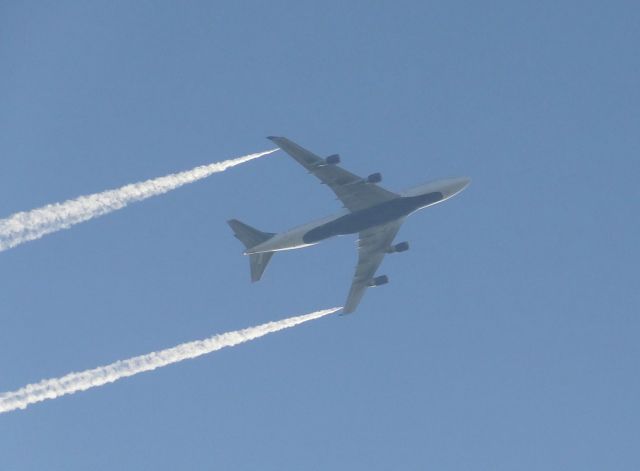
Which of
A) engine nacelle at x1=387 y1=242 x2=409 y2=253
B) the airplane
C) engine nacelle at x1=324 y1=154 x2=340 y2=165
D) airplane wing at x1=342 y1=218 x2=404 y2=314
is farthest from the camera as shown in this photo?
airplane wing at x1=342 y1=218 x2=404 y2=314

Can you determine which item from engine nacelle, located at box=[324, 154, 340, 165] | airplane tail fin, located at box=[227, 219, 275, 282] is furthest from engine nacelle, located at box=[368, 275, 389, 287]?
engine nacelle, located at box=[324, 154, 340, 165]

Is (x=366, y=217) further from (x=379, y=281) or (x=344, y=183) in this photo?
(x=379, y=281)

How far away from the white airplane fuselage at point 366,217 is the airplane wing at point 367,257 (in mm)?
7021

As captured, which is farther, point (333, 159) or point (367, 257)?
point (367, 257)

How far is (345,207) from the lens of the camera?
108062 millimetres

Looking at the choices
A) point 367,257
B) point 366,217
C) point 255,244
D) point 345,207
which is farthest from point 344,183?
point 367,257

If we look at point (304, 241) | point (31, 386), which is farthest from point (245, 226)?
point (31, 386)

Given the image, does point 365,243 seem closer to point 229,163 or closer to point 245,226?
point 245,226

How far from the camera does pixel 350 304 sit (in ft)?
391

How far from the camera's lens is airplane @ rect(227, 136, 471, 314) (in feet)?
343

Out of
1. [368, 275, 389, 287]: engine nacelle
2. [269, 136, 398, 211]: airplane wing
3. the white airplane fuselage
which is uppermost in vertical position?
[269, 136, 398, 211]: airplane wing

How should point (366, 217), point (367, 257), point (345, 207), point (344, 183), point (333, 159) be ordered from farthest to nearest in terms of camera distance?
point (367, 257), point (345, 207), point (366, 217), point (344, 183), point (333, 159)

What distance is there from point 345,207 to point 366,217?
2.75 metres

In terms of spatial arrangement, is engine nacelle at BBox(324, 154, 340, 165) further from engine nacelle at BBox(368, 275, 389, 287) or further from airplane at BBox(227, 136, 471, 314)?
engine nacelle at BBox(368, 275, 389, 287)
